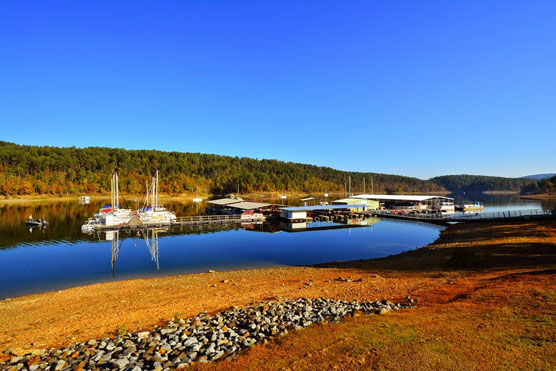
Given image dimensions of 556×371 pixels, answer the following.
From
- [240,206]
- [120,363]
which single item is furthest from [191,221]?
[120,363]

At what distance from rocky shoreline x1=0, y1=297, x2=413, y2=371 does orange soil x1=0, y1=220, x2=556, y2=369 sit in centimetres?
75

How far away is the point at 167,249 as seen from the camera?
41.2m

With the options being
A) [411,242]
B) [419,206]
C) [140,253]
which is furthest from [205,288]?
[419,206]

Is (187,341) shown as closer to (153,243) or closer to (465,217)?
(153,243)

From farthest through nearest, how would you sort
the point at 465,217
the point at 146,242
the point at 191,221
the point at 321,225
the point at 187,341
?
the point at 465,217
the point at 321,225
the point at 191,221
the point at 146,242
the point at 187,341

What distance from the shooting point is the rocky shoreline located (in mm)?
9820

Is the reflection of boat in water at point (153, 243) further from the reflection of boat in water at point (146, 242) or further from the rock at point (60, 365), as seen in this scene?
the rock at point (60, 365)

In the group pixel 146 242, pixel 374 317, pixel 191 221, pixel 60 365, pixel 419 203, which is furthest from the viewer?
pixel 419 203

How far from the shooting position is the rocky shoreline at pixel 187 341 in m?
9.82

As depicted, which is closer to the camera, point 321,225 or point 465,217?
point 321,225

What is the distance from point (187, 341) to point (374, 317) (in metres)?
7.77

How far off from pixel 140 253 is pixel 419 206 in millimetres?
80684

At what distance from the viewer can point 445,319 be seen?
11.6m

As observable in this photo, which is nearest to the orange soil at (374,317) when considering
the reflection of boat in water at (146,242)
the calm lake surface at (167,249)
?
the calm lake surface at (167,249)
